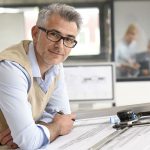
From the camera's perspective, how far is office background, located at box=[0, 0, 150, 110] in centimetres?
439

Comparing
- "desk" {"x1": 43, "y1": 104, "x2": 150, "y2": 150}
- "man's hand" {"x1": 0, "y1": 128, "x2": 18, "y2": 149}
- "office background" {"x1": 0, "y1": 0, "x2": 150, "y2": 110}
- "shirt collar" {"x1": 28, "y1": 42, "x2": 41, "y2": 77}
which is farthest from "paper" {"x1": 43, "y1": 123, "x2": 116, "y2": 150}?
"office background" {"x1": 0, "y1": 0, "x2": 150, "y2": 110}

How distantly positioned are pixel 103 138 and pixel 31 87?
33cm

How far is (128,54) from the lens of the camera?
14.8 ft

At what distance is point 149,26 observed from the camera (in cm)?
443

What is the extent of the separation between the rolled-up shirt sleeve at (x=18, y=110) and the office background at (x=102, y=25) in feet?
10.9

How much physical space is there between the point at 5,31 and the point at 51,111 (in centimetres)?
329

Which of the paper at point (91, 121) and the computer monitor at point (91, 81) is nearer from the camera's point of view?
the paper at point (91, 121)

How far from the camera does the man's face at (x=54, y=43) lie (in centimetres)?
113

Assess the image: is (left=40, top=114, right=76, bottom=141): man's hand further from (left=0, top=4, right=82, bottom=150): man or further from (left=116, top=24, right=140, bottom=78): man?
(left=116, top=24, right=140, bottom=78): man

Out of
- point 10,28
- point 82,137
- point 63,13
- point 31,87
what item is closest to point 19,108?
point 31,87

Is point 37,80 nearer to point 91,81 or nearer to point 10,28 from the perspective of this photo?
point 91,81

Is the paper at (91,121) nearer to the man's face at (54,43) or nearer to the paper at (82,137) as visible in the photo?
the paper at (82,137)

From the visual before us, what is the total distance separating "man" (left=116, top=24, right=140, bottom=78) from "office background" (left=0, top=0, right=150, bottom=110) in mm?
74

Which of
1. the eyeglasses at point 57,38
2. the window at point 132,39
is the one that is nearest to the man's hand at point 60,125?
the eyeglasses at point 57,38
